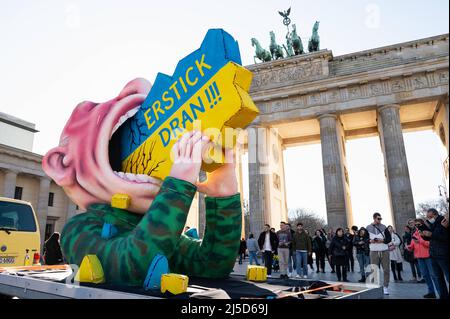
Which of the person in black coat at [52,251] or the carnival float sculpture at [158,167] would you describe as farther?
the person in black coat at [52,251]

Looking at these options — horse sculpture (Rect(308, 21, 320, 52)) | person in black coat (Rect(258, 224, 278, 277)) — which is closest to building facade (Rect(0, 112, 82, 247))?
person in black coat (Rect(258, 224, 278, 277))

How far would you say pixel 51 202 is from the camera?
108ft

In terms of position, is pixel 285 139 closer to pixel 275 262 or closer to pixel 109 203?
pixel 275 262

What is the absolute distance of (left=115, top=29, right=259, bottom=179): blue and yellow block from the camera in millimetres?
3947

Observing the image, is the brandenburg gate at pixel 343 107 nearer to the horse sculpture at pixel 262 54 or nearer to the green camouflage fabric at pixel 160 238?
the horse sculpture at pixel 262 54

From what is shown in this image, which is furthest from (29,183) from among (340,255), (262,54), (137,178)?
(137,178)

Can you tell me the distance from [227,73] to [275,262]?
1087 centimetres

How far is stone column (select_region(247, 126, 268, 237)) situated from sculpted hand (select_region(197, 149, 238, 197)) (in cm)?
1847

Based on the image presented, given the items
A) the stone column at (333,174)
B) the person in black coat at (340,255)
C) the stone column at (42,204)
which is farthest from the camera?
the stone column at (42,204)

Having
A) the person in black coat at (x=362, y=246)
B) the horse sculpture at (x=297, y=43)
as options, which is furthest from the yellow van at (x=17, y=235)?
the horse sculpture at (x=297, y=43)

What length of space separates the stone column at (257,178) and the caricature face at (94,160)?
723 inches

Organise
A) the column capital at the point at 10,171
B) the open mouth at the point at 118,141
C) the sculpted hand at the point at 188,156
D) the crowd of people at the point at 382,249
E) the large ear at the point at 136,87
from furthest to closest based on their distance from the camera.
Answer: the column capital at the point at 10,171 → the crowd of people at the point at 382,249 → the large ear at the point at 136,87 → the open mouth at the point at 118,141 → the sculpted hand at the point at 188,156

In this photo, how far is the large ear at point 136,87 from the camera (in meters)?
5.19
